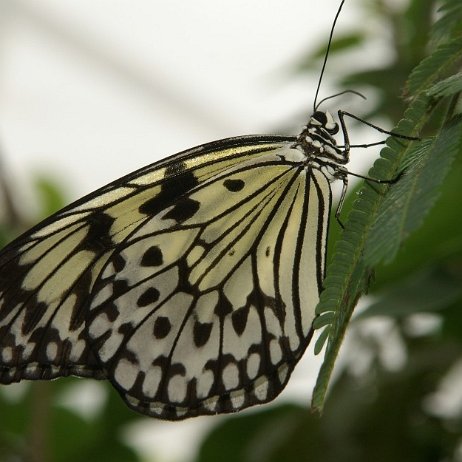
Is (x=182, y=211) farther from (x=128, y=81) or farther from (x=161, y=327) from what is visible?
Answer: (x=128, y=81)

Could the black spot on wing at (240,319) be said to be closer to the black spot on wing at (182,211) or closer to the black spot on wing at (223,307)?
the black spot on wing at (223,307)

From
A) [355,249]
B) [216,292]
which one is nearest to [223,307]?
[216,292]

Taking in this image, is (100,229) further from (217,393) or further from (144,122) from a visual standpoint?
(144,122)

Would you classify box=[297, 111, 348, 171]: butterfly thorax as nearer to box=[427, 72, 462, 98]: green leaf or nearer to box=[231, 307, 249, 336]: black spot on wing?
box=[231, 307, 249, 336]: black spot on wing

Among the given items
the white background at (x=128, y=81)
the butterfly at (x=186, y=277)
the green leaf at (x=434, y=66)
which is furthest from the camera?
the white background at (x=128, y=81)

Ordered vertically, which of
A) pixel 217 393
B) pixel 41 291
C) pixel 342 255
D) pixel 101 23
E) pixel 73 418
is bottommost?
pixel 73 418

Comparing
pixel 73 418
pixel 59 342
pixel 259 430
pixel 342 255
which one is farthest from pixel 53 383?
pixel 342 255

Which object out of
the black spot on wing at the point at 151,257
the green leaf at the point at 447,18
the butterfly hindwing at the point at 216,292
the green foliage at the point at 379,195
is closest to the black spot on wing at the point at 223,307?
the butterfly hindwing at the point at 216,292
